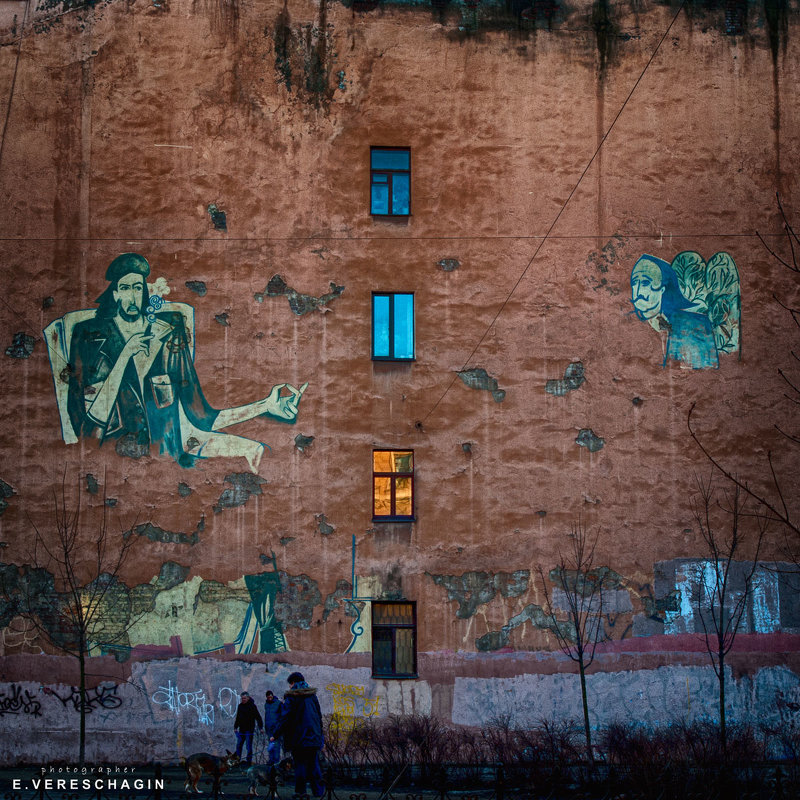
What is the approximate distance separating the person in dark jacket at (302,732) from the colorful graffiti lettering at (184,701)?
4191mm

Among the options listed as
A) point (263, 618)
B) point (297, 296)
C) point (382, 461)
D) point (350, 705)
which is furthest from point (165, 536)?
point (297, 296)

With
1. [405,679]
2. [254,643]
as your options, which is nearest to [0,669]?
[254,643]

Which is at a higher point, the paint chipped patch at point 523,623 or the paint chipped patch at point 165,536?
the paint chipped patch at point 165,536

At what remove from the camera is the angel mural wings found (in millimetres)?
17719

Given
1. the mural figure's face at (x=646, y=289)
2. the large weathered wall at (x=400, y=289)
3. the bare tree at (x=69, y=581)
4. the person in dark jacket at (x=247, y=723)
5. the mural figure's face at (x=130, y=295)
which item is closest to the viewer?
the person in dark jacket at (x=247, y=723)

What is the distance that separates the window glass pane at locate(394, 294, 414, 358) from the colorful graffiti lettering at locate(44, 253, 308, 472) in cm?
179

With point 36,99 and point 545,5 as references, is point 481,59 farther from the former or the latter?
point 36,99

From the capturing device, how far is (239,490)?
1697cm

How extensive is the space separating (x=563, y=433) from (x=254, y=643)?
6095mm

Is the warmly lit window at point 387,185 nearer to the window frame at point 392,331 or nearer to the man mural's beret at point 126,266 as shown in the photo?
the window frame at point 392,331

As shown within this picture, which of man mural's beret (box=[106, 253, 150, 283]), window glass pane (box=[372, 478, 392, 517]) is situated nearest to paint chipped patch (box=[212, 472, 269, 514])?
window glass pane (box=[372, 478, 392, 517])

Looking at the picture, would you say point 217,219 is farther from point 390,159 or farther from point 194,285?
point 390,159

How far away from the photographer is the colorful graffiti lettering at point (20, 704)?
16.5 metres

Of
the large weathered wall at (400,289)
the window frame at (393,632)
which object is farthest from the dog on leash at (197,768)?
the window frame at (393,632)
